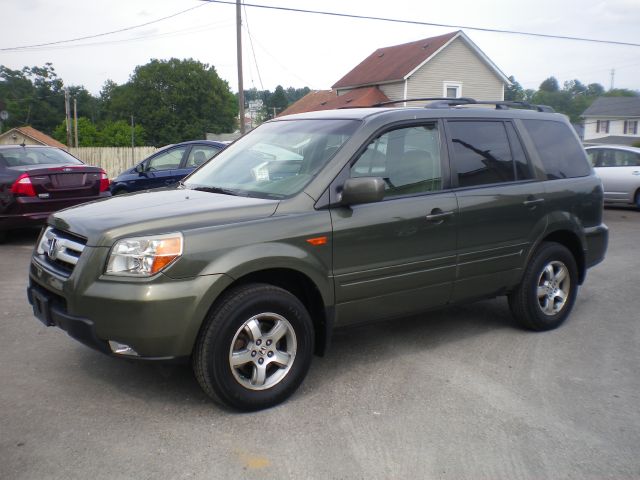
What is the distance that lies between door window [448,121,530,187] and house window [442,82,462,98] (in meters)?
30.5

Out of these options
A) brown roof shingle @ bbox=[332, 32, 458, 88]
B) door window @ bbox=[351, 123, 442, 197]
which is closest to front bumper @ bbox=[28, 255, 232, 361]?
door window @ bbox=[351, 123, 442, 197]

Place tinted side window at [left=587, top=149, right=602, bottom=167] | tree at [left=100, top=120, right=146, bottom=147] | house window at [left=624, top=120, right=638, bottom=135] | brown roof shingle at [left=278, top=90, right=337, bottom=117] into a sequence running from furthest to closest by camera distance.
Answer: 1. tree at [left=100, top=120, right=146, bottom=147]
2. house window at [left=624, top=120, right=638, bottom=135]
3. brown roof shingle at [left=278, top=90, right=337, bottom=117]
4. tinted side window at [left=587, top=149, right=602, bottom=167]

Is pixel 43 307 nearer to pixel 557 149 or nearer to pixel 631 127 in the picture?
pixel 557 149

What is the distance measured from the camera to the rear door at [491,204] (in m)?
5.04

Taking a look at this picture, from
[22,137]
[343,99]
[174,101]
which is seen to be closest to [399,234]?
[343,99]

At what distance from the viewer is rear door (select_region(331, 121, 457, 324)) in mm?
4383

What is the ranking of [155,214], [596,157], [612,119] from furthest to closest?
[612,119]
[596,157]
[155,214]

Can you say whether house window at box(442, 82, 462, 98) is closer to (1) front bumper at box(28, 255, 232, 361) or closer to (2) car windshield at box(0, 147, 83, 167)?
(2) car windshield at box(0, 147, 83, 167)

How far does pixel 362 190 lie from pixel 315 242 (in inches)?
17.6

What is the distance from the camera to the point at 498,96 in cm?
3681

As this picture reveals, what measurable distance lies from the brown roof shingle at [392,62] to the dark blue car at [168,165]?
22.7 metres

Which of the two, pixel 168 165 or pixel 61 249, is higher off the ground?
pixel 168 165

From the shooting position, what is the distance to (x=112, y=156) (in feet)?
114

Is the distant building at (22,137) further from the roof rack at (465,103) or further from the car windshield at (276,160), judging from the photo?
the roof rack at (465,103)
